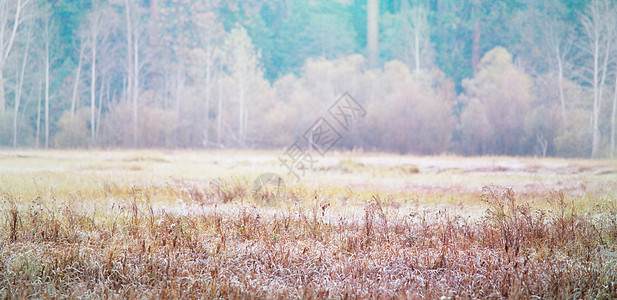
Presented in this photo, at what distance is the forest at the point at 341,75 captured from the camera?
856 inches

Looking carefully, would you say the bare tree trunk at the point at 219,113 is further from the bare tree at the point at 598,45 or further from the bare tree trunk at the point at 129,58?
the bare tree at the point at 598,45

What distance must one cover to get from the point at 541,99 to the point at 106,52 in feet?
77.5

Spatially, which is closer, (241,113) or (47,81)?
(47,81)

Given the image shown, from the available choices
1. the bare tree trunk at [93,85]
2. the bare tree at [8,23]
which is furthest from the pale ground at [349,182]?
the bare tree trunk at [93,85]

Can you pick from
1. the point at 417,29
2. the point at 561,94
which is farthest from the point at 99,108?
the point at 561,94

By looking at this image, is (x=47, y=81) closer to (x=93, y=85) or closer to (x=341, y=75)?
(x=93, y=85)

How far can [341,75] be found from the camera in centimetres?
3027

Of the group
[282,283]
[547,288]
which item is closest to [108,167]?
[282,283]

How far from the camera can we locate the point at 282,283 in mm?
4031

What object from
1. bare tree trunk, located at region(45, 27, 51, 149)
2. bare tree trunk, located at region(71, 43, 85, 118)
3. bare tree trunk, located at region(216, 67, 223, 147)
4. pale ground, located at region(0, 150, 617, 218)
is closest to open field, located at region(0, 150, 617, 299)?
pale ground, located at region(0, 150, 617, 218)

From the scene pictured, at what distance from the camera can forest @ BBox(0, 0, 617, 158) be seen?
71.3 ft

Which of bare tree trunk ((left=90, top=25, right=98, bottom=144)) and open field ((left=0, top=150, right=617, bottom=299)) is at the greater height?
bare tree trunk ((left=90, top=25, right=98, bottom=144))

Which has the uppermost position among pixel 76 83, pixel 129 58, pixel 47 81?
pixel 129 58

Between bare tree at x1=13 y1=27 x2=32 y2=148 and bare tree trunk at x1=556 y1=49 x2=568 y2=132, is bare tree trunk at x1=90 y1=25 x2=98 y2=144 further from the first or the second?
bare tree trunk at x1=556 y1=49 x2=568 y2=132
